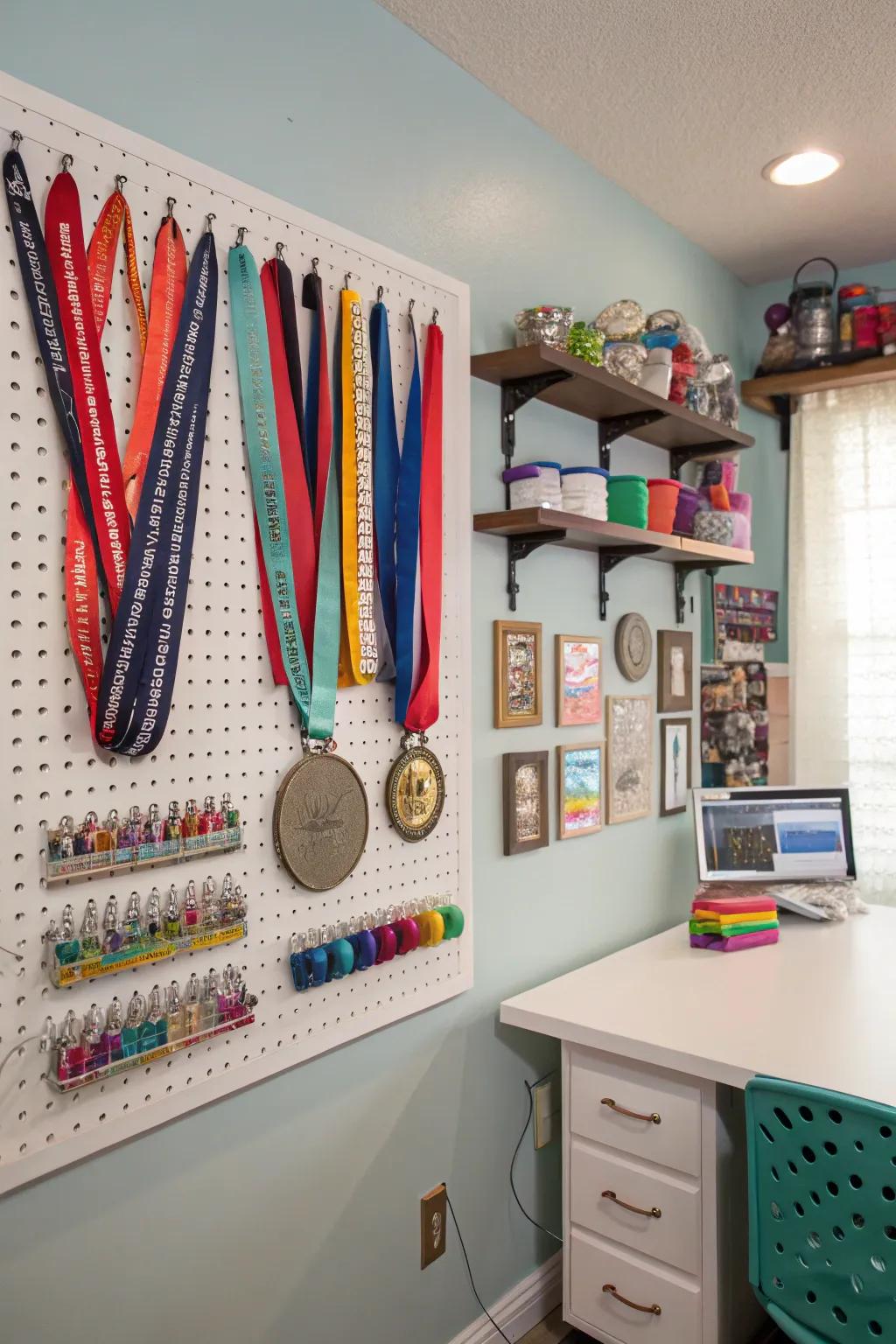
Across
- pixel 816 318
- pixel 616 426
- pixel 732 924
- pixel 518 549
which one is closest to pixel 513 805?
pixel 518 549

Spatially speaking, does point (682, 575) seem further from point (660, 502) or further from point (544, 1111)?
point (544, 1111)

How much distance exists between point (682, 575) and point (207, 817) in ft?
5.58

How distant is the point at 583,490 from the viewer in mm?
1997

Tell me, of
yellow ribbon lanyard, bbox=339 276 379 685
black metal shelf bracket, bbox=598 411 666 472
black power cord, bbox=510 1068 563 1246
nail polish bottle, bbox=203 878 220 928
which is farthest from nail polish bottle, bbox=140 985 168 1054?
black metal shelf bracket, bbox=598 411 666 472

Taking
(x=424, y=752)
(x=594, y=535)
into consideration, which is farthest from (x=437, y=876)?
(x=594, y=535)

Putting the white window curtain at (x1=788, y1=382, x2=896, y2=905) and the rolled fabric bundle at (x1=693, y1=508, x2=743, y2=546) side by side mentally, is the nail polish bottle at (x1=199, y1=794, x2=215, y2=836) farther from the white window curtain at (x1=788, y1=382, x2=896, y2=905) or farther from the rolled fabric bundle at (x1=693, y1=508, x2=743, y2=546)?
the white window curtain at (x1=788, y1=382, x2=896, y2=905)

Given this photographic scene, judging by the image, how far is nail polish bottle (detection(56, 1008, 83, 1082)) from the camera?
3.85 feet

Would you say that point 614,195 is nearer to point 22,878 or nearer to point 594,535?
point 594,535

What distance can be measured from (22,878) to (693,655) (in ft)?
6.74

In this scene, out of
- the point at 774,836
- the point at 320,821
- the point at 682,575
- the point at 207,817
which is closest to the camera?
the point at 207,817

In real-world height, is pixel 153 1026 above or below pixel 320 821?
below

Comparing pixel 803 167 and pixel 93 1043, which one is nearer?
pixel 93 1043

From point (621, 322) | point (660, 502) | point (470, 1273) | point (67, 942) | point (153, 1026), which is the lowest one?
point (470, 1273)

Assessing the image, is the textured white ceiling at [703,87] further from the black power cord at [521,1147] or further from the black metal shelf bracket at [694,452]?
the black power cord at [521,1147]
